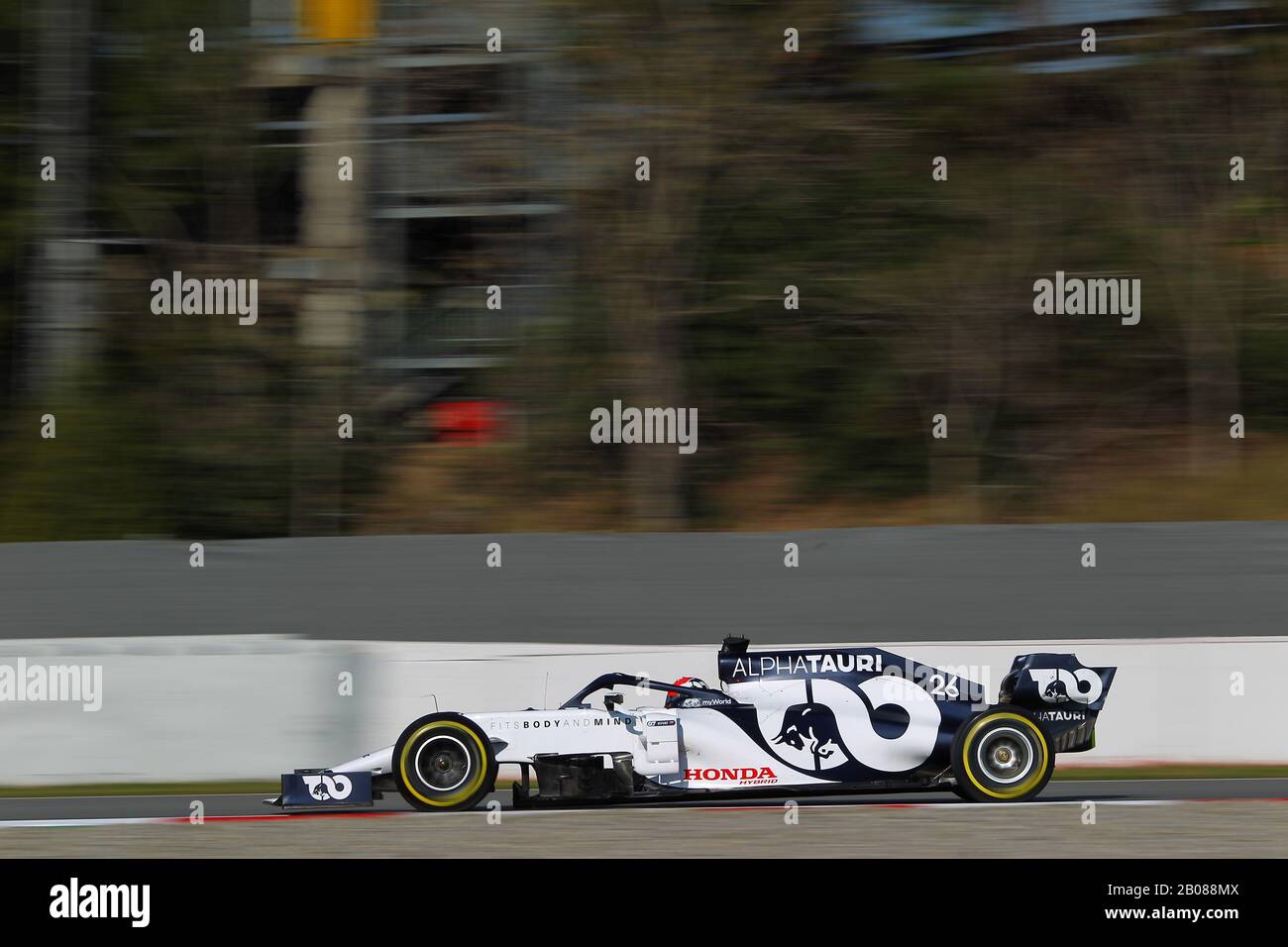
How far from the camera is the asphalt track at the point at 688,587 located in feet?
31.6

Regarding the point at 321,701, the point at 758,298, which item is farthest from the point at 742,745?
the point at 758,298

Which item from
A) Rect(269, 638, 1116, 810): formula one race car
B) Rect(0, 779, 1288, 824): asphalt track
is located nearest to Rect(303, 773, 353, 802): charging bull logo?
Rect(269, 638, 1116, 810): formula one race car

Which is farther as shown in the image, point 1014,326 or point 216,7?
point 216,7

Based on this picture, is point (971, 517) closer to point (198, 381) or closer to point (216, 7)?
point (198, 381)

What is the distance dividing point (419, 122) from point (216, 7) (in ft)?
7.60

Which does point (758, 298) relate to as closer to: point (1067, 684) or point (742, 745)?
point (1067, 684)

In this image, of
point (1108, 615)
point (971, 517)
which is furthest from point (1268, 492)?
point (1108, 615)

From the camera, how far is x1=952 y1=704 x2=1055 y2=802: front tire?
25.1ft

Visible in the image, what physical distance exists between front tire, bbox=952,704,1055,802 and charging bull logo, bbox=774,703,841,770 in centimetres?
62

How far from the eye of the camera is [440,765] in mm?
7645

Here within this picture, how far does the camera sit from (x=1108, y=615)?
9.64 metres

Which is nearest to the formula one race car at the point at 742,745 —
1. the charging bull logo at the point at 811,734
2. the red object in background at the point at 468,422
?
the charging bull logo at the point at 811,734

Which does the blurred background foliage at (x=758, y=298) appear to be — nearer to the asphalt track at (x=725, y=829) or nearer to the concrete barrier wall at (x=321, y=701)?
the concrete barrier wall at (x=321, y=701)

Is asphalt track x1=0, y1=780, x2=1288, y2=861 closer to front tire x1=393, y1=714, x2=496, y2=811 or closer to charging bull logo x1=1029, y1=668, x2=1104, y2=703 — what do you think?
front tire x1=393, y1=714, x2=496, y2=811
